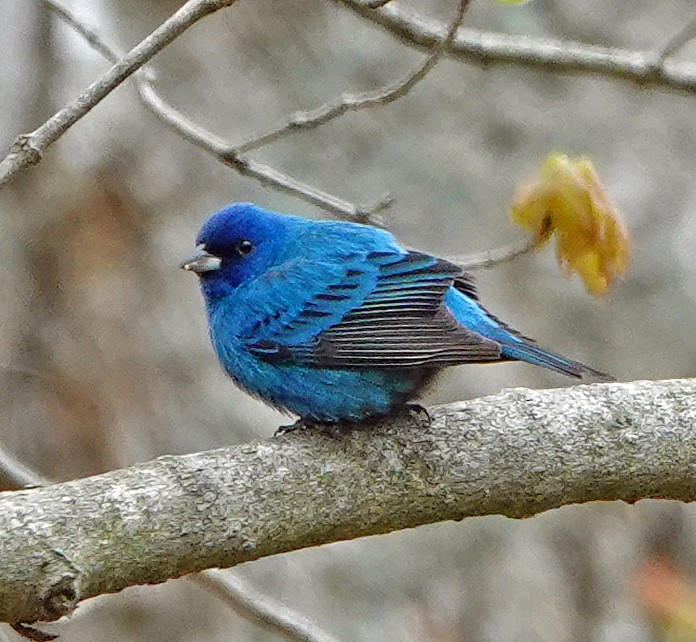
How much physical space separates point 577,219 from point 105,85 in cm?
122

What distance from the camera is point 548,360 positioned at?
3.30m

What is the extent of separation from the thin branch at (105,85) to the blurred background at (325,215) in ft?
8.15

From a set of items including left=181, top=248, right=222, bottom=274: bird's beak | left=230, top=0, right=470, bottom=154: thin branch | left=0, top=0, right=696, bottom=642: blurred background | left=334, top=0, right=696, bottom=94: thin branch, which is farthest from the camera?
left=0, top=0, right=696, bottom=642: blurred background

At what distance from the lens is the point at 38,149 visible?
2779mm

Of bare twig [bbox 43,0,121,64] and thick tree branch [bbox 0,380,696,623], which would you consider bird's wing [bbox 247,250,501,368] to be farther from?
bare twig [bbox 43,0,121,64]

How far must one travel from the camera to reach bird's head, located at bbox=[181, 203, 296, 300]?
368 cm

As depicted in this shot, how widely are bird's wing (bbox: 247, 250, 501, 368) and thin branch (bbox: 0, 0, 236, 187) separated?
91cm

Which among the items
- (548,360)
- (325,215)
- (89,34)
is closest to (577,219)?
(548,360)

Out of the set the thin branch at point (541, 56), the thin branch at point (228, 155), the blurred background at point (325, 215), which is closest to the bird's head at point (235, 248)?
the thin branch at point (228, 155)

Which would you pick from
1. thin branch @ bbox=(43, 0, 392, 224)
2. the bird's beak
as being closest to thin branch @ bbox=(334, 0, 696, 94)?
thin branch @ bbox=(43, 0, 392, 224)

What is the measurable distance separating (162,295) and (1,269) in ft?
2.30

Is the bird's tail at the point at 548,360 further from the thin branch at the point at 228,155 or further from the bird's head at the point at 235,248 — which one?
the bird's head at the point at 235,248

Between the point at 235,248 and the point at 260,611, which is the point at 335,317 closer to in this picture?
the point at 235,248

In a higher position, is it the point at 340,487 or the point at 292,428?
the point at 292,428
